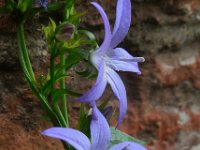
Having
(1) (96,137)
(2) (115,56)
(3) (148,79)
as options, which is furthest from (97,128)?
(3) (148,79)

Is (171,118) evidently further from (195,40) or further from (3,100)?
(3,100)

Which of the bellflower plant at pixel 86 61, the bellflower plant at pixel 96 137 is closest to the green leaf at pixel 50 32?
the bellflower plant at pixel 86 61

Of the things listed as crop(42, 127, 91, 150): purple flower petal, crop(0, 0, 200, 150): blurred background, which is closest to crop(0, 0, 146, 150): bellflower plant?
crop(42, 127, 91, 150): purple flower petal

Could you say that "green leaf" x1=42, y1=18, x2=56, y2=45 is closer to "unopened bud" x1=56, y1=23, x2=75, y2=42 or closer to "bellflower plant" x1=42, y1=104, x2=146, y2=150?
"unopened bud" x1=56, y1=23, x2=75, y2=42

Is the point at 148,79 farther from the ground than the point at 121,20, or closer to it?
closer to it

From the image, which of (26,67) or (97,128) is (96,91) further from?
(26,67)

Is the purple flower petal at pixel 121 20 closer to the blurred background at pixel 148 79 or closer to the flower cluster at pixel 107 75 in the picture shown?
the flower cluster at pixel 107 75
